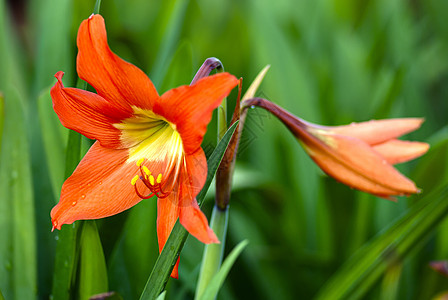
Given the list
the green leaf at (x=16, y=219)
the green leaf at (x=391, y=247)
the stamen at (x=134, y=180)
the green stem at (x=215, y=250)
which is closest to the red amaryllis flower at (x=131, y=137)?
the stamen at (x=134, y=180)

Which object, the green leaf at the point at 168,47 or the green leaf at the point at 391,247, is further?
the green leaf at the point at 168,47

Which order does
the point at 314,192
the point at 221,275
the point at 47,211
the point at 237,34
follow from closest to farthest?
the point at 221,275, the point at 47,211, the point at 314,192, the point at 237,34

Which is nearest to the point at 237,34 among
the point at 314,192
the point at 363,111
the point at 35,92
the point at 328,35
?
the point at 328,35

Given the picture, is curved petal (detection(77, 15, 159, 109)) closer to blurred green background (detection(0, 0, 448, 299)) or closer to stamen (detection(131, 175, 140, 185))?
stamen (detection(131, 175, 140, 185))

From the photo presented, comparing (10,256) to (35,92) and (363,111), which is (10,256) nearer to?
(35,92)

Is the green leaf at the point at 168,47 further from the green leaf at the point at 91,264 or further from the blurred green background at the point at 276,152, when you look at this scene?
the green leaf at the point at 91,264

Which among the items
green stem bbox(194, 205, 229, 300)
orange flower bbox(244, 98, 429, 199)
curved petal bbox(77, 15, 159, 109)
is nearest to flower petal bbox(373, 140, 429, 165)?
orange flower bbox(244, 98, 429, 199)

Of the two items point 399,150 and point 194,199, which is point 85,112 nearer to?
point 194,199
